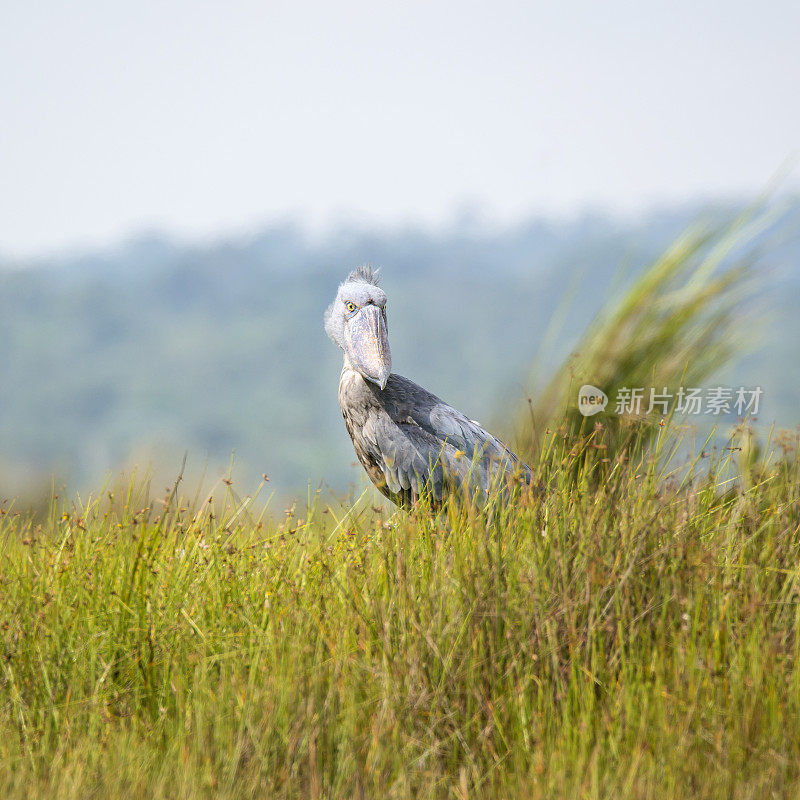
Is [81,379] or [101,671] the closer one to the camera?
[101,671]

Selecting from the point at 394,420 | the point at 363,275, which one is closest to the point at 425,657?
the point at 394,420

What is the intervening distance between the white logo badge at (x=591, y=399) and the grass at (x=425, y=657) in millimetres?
1747

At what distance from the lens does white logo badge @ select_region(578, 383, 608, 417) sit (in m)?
4.99

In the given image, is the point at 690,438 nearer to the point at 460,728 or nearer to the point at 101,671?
the point at 460,728

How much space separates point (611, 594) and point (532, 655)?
40 centimetres

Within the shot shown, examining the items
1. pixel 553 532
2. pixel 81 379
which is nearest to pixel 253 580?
pixel 553 532

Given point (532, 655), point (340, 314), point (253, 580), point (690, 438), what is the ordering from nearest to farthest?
point (532, 655) < point (253, 580) < point (690, 438) < point (340, 314)

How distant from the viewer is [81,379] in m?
78.0

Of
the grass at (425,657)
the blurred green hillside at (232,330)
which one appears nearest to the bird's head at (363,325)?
the grass at (425,657)

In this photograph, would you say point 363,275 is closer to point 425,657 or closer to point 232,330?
point 425,657

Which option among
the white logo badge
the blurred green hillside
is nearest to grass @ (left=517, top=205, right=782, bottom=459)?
the white logo badge

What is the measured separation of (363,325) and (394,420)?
1.52 feet

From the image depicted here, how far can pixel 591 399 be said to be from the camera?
5055 millimetres

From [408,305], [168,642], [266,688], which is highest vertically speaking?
[408,305]
